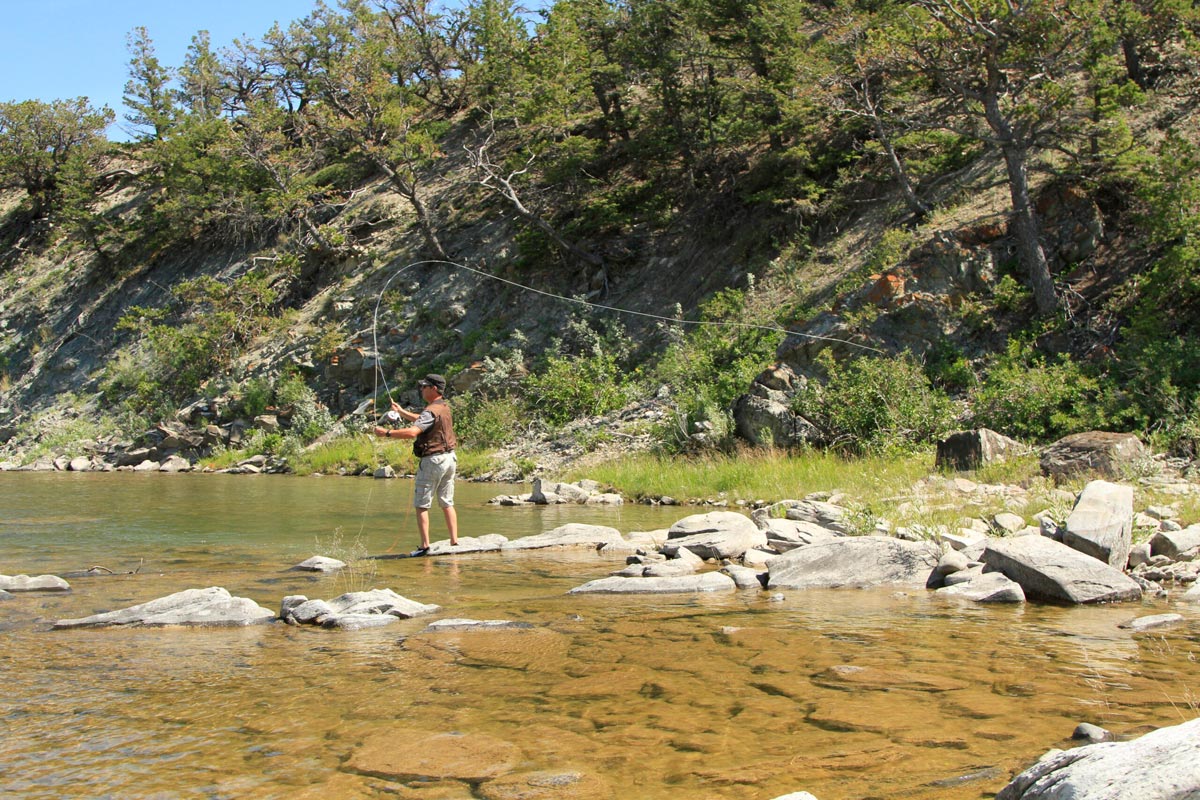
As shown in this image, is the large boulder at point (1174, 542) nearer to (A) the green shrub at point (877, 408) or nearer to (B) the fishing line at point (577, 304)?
(A) the green shrub at point (877, 408)

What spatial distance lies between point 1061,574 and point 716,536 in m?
3.40

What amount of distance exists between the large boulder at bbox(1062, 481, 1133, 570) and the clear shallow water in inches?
46.2

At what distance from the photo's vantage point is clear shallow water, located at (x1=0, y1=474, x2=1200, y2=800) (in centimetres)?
368

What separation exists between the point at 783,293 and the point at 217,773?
20267mm

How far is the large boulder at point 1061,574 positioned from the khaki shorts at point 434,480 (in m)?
5.88

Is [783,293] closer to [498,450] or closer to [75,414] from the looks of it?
[498,450]

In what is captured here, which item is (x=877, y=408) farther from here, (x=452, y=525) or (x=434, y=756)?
(x=434, y=756)

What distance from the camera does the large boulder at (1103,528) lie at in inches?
290

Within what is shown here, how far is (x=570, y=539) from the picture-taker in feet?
34.8

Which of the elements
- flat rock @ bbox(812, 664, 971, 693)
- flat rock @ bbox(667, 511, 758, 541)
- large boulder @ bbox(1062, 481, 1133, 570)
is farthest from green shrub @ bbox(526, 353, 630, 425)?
flat rock @ bbox(812, 664, 971, 693)

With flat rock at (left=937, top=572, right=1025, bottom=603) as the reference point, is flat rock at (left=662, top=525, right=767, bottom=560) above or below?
above

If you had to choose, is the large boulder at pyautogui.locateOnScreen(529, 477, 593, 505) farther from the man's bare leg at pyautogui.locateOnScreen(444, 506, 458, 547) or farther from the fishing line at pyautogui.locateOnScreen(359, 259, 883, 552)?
the man's bare leg at pyautogui.locateOnScreen(444, 506, 458, 547)

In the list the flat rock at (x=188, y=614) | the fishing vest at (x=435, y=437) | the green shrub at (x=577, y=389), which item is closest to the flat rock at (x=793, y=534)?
the fishing vest at (x=435, y=437)

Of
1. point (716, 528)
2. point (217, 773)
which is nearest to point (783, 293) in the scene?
point (716, 528)
